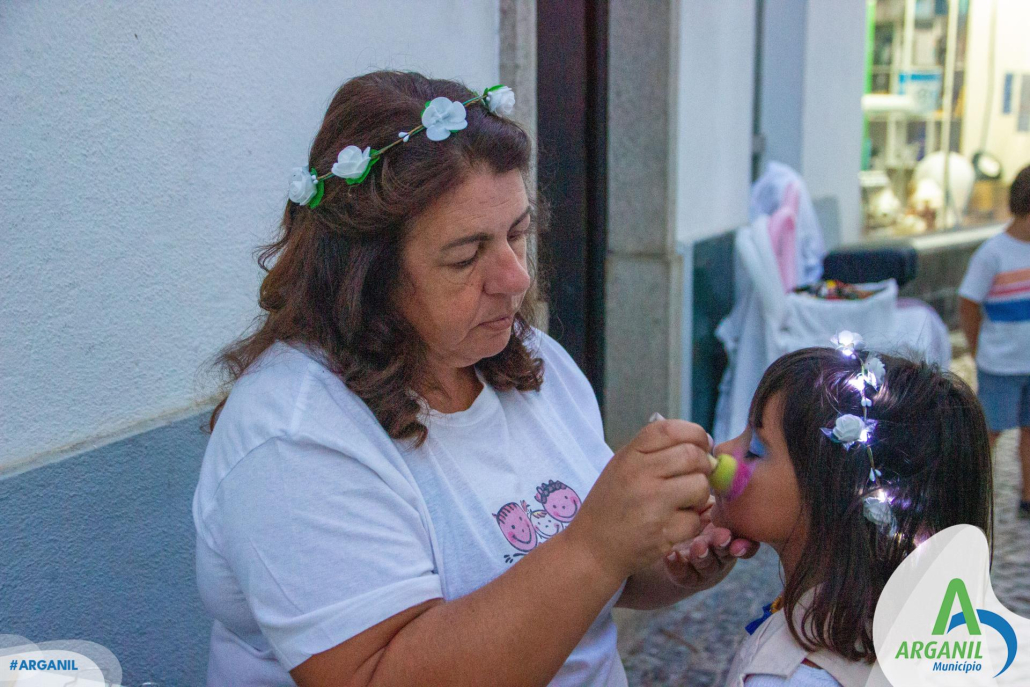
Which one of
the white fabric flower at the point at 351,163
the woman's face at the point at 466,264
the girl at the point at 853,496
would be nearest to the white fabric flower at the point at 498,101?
the woman's face at the point at 466,264

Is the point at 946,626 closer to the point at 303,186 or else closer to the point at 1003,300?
the point at 303,186

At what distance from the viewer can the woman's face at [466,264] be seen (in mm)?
1523

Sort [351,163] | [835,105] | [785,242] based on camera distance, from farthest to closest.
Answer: [835,105]
[785,242]
[351,163]

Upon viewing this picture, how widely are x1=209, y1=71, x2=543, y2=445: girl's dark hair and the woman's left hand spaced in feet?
2.02

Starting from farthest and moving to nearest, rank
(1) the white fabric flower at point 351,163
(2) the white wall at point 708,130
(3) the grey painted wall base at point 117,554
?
(2) the white wall at point 708,130 < (3) the grey painted wall base at point 117,554 < (1) the white fabric flower at point 351,163

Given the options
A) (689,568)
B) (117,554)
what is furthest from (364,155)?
(117,554)

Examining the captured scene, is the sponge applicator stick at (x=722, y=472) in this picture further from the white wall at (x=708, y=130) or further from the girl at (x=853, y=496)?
the white wall at (x=708, y=130)

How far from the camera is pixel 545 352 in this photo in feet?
6.43

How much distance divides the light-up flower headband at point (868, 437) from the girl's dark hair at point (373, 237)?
71 cm

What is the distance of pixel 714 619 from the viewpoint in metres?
3.74

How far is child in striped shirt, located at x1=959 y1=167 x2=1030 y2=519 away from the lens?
4449mm

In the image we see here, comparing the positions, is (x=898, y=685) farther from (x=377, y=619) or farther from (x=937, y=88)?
(x=937, y=88)

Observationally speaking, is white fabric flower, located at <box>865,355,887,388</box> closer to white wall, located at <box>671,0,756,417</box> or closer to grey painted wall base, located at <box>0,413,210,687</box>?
grey painted wall base, located at <box>0,413,210,687</box>

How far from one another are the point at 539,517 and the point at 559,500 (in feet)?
0.23
